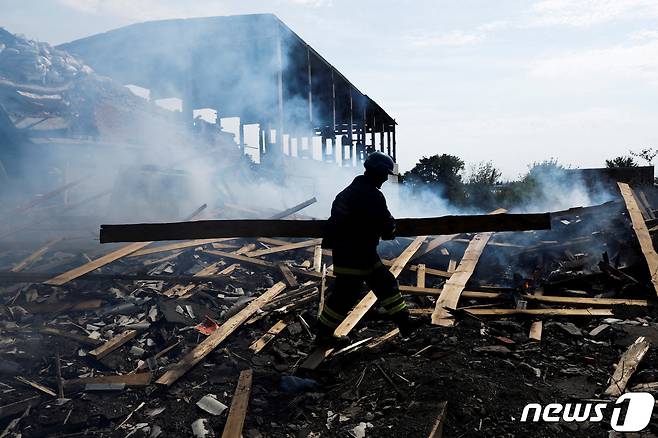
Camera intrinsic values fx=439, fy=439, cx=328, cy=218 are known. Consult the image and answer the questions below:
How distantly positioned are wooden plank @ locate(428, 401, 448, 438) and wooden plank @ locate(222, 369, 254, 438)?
4.13 ft

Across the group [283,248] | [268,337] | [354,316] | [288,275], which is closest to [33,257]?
[283,248]

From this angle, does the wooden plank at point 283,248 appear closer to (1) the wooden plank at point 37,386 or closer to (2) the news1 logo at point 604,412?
(1) the wooden plank at point 37,386

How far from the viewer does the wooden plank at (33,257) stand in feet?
21.2

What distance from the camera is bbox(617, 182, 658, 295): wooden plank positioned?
210 inches

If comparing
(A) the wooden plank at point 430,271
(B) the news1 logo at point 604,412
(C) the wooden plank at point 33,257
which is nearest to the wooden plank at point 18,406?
(B) the news1 logo at point 604,412

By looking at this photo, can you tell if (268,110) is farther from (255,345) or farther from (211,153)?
(255,345)

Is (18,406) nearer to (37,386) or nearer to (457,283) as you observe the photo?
(37,386)

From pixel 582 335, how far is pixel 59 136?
13.3m

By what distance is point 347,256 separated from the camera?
4.05m

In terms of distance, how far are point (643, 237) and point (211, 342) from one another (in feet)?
19.4

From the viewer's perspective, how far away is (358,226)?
158 inches

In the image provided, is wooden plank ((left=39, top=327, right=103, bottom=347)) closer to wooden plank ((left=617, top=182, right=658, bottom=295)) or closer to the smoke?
the smoke

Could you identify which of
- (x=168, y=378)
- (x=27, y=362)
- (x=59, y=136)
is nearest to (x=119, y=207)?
(x=59, y=136)

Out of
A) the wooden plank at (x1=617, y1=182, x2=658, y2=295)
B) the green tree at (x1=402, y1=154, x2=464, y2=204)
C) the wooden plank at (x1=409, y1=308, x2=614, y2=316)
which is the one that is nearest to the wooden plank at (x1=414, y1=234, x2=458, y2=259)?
the wooden plank at (x1=409, y1=308, x2=614, y2=316)
